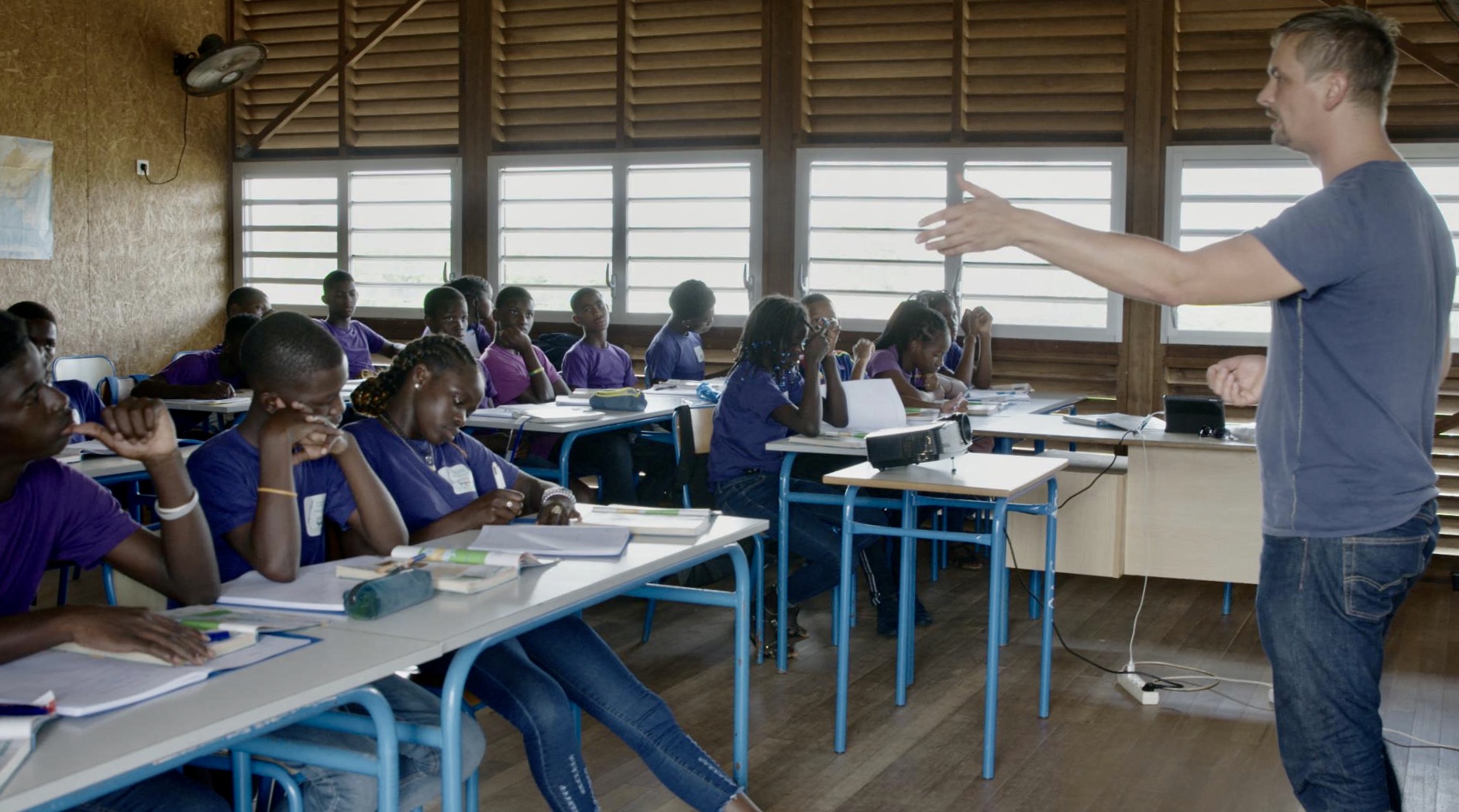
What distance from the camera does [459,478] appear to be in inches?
113

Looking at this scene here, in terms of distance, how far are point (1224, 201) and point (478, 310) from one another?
3.83 meters

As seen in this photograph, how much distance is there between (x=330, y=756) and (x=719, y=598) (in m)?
0.99

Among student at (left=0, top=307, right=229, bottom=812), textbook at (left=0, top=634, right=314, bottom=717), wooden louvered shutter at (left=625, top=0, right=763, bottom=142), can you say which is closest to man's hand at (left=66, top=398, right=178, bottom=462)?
student at (left=0, top=307, right=229, bottom=812)

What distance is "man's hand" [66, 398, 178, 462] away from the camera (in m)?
1.99

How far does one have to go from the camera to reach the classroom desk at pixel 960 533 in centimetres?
325

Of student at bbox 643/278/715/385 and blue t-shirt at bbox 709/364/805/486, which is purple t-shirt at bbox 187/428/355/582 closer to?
blue t-shirt at bbox 709/364/805/486

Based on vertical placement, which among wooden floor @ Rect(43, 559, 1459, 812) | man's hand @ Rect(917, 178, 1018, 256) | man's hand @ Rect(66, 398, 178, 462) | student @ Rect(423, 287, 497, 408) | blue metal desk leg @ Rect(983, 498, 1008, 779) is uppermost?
man's hand @ Rect(917, 178, 1018, 256)

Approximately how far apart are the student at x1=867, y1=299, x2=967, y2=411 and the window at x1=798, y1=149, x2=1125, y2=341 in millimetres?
1011

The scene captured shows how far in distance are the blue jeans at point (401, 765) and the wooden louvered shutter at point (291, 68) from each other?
21.8 feet

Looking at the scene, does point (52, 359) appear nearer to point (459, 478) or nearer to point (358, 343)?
point (358, 343)

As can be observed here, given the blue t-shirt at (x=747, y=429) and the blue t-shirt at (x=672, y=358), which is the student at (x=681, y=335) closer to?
the blue t-shirt at (x=672, y=358)

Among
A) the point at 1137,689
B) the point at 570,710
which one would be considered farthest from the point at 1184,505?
the point at 570,710

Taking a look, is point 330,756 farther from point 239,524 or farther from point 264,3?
point 264,3

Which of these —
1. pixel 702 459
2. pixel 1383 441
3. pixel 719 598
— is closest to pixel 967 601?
pixel 702 459
